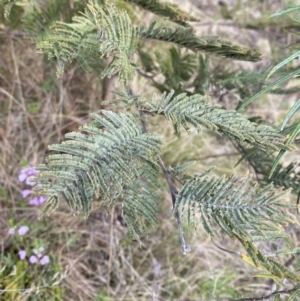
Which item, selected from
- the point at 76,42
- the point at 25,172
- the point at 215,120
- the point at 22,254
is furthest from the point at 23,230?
the point at 215,120

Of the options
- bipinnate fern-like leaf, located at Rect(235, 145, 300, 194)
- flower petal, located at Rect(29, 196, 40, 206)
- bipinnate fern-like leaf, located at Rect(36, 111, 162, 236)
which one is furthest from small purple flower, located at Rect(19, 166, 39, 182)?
bipinnate fern-like leaf, located at Rect(36, 111, 162, 236)

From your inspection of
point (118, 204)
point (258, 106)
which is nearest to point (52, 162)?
point (118, 204)

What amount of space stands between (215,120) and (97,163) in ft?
0.56

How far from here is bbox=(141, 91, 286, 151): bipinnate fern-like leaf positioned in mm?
599

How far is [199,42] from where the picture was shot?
2.42 ft

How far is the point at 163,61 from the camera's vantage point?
40.8 inches

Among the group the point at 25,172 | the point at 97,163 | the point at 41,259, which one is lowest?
the point at 41,259

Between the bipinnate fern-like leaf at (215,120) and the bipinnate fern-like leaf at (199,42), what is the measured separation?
0.50ft

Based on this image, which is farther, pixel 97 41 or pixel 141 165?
pixel 97 41

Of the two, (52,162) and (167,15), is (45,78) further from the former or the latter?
(52,162)

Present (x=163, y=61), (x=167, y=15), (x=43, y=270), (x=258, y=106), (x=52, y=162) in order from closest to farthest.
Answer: (x=52, y=162) → (x=167, y=15) → (x=163, y=61) → (x=43, y=270) → (x=258, y=106)

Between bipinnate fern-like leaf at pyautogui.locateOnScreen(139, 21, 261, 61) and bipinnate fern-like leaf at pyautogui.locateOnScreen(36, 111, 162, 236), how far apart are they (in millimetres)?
228

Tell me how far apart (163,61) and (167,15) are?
0.19m

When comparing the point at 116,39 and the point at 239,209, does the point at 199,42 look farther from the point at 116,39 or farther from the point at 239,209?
the point at 239,209
